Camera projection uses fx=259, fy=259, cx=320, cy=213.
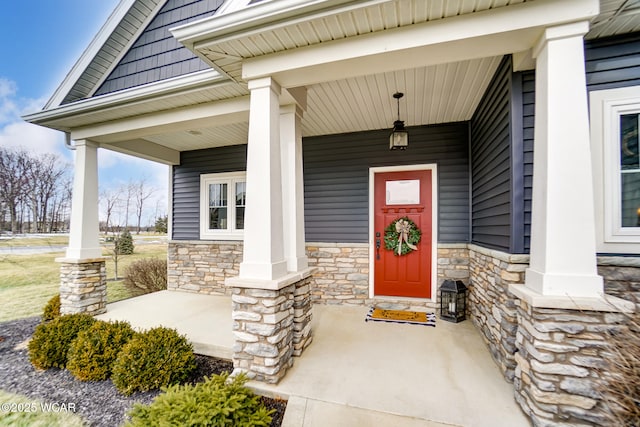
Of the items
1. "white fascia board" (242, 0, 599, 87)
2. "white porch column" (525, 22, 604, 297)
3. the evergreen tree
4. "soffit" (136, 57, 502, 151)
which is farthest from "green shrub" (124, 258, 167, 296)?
"white porch column" (525, 22, 604, 297)

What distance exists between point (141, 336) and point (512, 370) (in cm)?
341

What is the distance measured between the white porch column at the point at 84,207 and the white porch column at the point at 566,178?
5536mm

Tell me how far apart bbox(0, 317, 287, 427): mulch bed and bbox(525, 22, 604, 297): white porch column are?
225 centimetres

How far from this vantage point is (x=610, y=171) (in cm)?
205

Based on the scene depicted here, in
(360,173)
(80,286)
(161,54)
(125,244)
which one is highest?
(161,54)

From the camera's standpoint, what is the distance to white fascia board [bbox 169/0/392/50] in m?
1.85

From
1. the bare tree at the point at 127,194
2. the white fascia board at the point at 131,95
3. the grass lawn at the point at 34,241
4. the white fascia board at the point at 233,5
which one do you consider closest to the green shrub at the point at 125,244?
the bare tree at the point at 127,194

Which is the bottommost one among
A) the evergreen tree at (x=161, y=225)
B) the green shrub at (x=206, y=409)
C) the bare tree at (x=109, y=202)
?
the green shrub at (x=206, y=409)

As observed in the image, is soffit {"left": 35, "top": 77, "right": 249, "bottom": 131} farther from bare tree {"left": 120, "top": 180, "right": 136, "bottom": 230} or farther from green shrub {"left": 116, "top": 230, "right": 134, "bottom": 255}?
bare tree {"left": 120, "top": 180, "right": 136, "bottom": 230}

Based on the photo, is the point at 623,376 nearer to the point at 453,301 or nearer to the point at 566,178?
the point at 566,178

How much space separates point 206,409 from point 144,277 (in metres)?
5.44

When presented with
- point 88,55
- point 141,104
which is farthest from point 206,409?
point 88,55

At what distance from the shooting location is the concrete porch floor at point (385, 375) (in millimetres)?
1859

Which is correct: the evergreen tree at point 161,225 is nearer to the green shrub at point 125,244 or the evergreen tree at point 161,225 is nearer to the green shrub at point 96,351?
the green shrub at point 125,244
